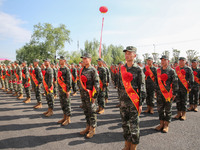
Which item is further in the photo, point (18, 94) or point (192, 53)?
point (192, 53)

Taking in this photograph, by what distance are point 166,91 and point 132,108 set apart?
1907mm

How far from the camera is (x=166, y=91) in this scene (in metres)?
4.27

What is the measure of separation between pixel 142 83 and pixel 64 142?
8.77 feet

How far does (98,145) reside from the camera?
3518 millimetres

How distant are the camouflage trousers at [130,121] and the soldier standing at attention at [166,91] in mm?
1769

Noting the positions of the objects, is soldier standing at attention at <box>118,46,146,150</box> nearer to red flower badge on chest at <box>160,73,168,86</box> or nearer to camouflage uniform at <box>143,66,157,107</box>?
red flower badge on chest at <box>160,73,168,86</box>

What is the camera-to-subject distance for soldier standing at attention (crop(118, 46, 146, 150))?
2.97m

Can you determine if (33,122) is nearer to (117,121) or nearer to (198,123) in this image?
(117,121)

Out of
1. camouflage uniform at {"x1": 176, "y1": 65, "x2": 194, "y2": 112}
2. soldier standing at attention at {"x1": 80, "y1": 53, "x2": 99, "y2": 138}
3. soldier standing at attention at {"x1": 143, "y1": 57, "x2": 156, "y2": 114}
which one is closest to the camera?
soldier standing at attention at {"x1": 80, "y1": 53, "x2": 99, "y2": 138}

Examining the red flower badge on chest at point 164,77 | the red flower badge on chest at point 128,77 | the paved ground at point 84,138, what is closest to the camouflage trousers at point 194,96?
the paved ground at point 84,138

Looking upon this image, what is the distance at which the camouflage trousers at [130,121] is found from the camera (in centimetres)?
294

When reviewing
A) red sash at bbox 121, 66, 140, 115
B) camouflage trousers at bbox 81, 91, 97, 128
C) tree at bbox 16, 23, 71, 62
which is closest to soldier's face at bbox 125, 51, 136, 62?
red sash at bbox 121, 66, 140, 115

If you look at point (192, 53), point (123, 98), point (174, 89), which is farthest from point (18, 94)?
point (192, 53)

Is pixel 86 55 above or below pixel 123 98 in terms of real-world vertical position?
above
